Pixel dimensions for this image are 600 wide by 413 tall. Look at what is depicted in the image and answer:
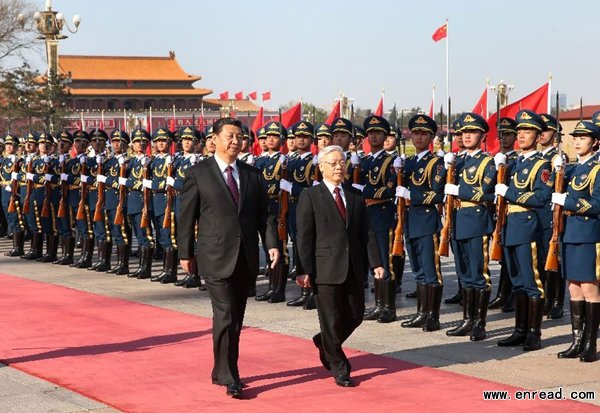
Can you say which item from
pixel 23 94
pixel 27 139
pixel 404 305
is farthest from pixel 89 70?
pixel 404 305

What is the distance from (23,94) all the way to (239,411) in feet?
Answer: 118

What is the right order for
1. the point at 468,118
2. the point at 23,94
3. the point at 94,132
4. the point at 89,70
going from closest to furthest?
the point at 468,118
the point at 94,132
the point at 23,94
the point at 89,70

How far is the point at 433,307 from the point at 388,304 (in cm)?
58

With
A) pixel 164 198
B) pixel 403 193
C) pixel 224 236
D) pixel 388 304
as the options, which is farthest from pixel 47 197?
pixel 224 236

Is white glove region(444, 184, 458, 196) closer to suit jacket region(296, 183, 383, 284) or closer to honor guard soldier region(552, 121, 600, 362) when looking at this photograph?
honor guard soldier region(552, 121, 600, 362)

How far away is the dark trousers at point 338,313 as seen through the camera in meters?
7.26

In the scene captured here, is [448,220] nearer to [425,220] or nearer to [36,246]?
[425,220]

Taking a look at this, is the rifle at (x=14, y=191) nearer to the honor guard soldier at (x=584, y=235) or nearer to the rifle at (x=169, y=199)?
the rifle at (x=169, y=199)

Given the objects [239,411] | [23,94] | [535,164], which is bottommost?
[239,411]

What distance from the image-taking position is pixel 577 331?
8219mm

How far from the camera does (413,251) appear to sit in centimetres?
977

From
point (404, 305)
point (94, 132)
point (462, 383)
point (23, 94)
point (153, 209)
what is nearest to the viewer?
point (462, 383)

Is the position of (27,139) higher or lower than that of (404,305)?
higher

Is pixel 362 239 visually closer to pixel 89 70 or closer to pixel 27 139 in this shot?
pixel 27 139
